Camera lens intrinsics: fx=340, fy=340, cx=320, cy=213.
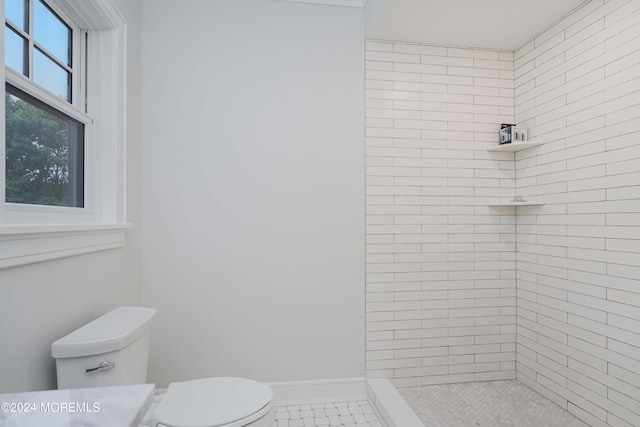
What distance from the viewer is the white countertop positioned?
0.55 m

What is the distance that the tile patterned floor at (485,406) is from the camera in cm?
188

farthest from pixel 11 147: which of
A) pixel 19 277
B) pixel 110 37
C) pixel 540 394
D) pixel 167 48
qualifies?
pixel 540 394

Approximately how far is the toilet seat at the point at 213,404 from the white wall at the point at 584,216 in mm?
1733

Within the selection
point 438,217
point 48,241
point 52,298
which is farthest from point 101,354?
point 438,217

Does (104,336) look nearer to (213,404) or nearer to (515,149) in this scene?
(213,404)

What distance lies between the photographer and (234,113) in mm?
2166

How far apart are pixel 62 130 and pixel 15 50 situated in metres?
0.36

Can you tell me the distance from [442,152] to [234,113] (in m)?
1.42

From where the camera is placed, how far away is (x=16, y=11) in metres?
1.23

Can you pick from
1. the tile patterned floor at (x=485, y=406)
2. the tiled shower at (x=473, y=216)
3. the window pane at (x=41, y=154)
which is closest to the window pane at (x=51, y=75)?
the window pane at (x=41, y=154)

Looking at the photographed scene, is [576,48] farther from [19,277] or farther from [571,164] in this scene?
[19,277]

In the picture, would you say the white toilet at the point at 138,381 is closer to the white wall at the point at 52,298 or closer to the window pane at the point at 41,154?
the white wall at the point at 52,298

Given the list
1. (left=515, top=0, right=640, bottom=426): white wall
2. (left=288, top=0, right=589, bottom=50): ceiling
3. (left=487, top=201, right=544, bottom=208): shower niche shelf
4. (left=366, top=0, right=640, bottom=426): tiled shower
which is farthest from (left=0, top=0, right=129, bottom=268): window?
(left=515, top=0, right=640, bottom=426): white wall

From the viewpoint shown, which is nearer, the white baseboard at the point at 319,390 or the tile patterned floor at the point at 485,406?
the tile patterned floor at the point at 485,406
